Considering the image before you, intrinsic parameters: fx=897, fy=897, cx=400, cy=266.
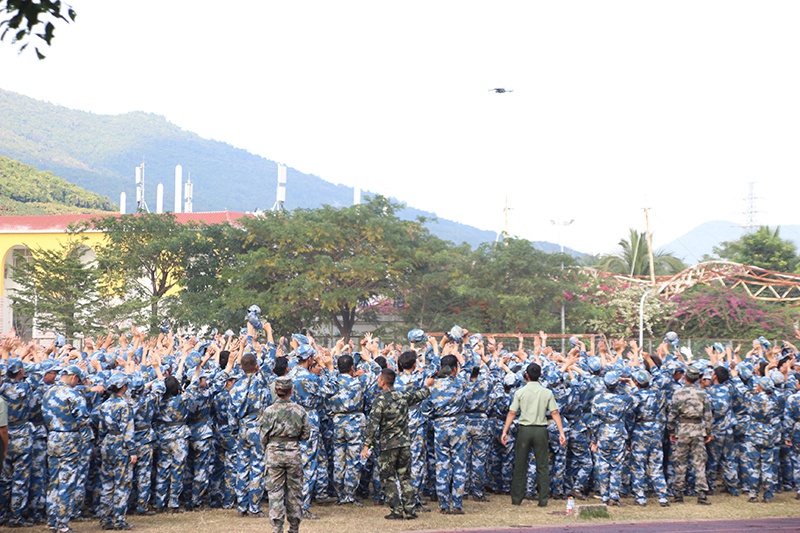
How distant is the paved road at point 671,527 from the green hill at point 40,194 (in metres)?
73.5

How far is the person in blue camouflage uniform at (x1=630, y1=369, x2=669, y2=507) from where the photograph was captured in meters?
12.0

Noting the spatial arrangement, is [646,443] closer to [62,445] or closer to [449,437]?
[449,437]

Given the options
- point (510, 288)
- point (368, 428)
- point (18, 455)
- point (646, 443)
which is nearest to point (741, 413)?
point (646, 443)

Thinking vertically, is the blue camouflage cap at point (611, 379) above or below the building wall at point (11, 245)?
below

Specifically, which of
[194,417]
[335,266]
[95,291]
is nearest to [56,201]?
[95,291]

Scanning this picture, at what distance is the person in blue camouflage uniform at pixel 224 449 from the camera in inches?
437

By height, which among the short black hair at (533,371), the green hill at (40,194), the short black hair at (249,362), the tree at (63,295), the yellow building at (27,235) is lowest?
the short black hair at (533,371)

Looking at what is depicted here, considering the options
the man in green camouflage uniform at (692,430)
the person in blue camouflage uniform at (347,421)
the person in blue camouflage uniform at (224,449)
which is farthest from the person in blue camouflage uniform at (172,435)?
the man in green camouflage uniform at (692,430)

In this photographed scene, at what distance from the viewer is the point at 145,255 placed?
3225 centimetres

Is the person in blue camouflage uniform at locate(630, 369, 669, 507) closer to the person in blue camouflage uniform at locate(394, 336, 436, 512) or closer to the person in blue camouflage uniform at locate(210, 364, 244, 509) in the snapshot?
the person in blue camouflage uniform at locate(394, 336, 436, 512)

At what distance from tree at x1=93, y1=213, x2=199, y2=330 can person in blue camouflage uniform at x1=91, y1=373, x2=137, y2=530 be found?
21.7 meters

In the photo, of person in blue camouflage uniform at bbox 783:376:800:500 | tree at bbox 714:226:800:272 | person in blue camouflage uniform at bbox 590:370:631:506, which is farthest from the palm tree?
person in blue camouflage uniform at bbox 590:370:631:506

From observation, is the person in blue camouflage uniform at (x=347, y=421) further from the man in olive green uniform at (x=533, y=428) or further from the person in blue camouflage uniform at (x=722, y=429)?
the person in blue camouflage uniform at (x=722, y=429)

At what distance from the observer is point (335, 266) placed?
28.7 m
